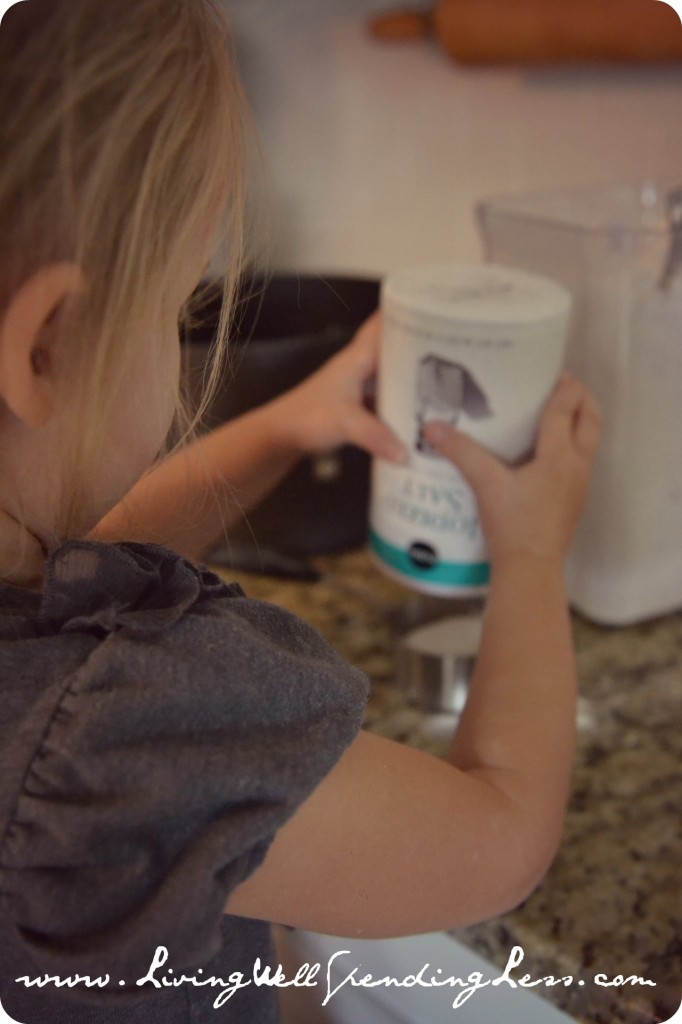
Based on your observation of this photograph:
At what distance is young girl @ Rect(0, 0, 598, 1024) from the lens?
340mm

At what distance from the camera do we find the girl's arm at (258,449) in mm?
632

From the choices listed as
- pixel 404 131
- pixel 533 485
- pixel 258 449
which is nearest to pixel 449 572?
pixel 533 485

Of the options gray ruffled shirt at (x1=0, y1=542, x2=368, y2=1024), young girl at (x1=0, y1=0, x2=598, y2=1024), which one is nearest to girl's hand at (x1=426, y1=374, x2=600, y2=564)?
young girl at (x1=0, y1=0, x2=598, y2=1024)

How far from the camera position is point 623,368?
636mm

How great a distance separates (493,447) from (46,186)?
313mm

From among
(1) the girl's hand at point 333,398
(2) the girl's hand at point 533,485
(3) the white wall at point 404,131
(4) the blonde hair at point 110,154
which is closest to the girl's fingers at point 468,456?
(2) the girl's hand at point 533,485

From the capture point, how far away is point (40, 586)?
454mm

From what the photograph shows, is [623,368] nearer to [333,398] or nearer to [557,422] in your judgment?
[557,422]

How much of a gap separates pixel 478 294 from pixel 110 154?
0.92 feet

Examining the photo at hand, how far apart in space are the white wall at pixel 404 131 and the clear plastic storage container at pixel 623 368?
0.25 ft

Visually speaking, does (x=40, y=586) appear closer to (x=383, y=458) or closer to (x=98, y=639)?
(x=98, y=639)

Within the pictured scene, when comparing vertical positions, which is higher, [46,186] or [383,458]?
[46,186]

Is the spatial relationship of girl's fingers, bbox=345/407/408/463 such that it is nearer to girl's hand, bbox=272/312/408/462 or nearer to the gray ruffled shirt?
girl's hand, bbox=272/312/408/462

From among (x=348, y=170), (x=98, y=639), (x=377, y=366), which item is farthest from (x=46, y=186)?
(x=348, y=170)
